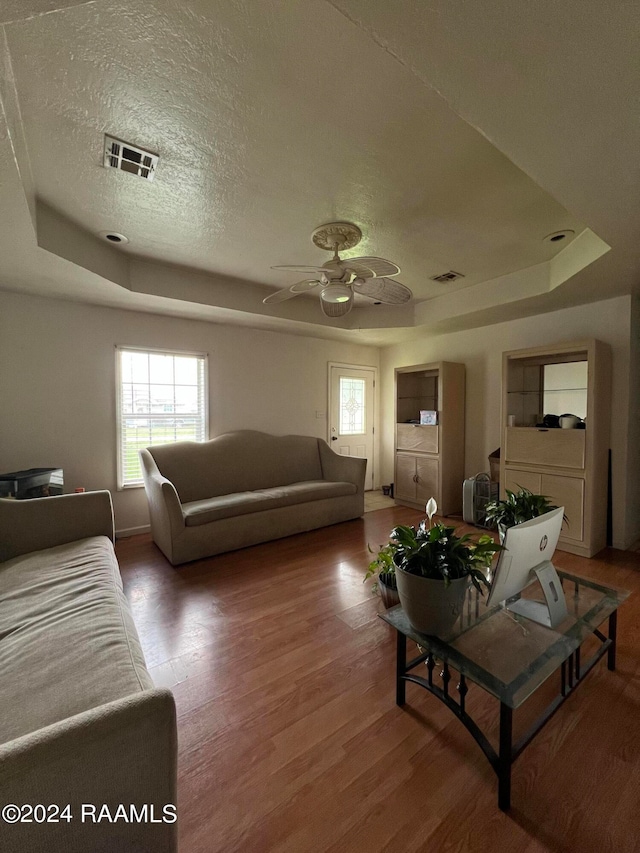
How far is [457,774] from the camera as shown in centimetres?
130

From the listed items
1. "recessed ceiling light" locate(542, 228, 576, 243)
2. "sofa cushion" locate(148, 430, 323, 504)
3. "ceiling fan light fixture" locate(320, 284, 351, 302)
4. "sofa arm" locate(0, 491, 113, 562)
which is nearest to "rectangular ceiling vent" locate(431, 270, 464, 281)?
"recessed ceiling light" locate(542, 228, 576, 243)

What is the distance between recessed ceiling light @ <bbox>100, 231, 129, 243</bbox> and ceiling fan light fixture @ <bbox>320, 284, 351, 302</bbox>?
67.7 inches

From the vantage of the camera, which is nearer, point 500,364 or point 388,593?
point 388,593

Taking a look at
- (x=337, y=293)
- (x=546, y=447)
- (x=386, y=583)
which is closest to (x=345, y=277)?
(x=337, y=293)

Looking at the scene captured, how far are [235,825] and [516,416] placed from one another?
3.94m

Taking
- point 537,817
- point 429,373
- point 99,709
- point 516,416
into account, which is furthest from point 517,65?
point 429,373

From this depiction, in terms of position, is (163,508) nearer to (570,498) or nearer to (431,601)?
(431,601)

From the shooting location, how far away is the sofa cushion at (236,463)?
12.3ft

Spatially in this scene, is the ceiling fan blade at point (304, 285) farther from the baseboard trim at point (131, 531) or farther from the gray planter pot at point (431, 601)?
the baseboard trim at point (131, 531)

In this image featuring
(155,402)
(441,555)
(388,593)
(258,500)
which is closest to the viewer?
(441,555)

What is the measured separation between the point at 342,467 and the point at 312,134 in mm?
3446

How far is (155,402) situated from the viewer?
4.01 m

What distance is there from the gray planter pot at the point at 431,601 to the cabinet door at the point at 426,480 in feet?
10.7

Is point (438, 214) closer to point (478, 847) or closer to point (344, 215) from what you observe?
point (344, 215)
